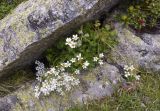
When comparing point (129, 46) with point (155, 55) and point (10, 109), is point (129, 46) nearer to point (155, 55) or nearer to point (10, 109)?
point (155, 55)

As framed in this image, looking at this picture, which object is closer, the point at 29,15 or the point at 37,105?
the point at 29,15

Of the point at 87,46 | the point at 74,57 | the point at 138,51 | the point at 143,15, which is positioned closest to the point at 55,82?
the point at 74,57

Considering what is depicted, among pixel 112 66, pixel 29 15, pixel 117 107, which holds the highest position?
pixel 29 15

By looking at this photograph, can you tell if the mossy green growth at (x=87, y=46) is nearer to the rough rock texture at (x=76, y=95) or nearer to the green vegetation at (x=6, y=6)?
the rough rock texture at (x=76, y=95)

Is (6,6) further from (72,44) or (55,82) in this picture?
(55,82)

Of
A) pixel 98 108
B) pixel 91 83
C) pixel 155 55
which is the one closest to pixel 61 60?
pixel 91 83

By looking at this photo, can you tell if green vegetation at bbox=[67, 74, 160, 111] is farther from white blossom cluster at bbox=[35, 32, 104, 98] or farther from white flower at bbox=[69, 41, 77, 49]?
white flower at bbox=[69, 41, 77, 49]
